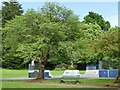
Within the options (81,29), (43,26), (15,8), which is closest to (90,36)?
(81,29)

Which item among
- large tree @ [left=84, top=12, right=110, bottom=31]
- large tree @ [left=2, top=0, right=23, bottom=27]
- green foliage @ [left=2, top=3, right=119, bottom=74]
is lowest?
green foliage @ [left=2, top=3, right=119, bottom=74]

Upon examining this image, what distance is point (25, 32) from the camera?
2353 centimetres

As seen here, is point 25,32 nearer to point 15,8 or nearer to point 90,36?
point 90,36

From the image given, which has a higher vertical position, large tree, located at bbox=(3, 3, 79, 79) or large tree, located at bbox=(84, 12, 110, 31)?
large tree, located at bbox=(84, 12, 110, 31)

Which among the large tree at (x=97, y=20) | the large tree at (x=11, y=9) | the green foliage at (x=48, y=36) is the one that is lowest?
the green foliage at (x=48, y=36)

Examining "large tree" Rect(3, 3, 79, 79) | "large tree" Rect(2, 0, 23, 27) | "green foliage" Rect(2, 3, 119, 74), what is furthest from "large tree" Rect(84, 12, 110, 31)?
"large tree" Rect(3, 3, 79, 79)

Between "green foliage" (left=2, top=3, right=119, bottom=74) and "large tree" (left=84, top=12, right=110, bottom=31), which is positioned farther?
"large tree" (left=84, top=12, right=110, bottom=31)

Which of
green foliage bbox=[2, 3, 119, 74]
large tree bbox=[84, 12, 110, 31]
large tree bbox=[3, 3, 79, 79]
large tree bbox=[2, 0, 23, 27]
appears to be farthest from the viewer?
large tree bbox=[2, 0, 23, 27]

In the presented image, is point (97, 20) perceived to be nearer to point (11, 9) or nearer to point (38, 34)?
point (11, 9)

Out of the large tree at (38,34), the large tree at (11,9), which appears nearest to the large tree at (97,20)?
the large tree at (11,9)

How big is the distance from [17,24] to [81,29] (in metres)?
4.85

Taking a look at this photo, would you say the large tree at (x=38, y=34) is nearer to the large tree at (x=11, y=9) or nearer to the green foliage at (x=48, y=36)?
the green foliage at (x=48, y=36)

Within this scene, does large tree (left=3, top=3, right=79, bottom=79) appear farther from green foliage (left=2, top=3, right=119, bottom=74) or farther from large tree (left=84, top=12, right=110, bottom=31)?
large tree (left=84, top=12, right=110, bottom=31)

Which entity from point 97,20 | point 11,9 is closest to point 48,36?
point 97,20
